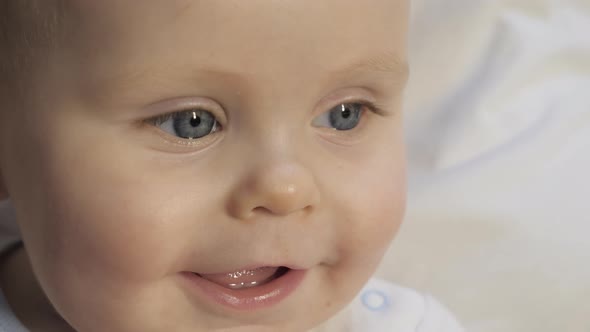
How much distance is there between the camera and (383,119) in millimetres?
916

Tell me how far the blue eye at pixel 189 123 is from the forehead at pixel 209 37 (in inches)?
2.1

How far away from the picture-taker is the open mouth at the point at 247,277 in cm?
82

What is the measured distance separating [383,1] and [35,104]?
0.35m

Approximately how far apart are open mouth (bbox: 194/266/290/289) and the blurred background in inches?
19.6

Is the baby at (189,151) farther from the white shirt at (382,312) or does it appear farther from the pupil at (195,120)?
the white shirt at (382,312)

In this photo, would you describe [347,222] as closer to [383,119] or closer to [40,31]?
[383,119]

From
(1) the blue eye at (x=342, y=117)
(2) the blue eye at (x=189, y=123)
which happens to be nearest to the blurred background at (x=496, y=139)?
(1) the blue eye at (x=342, y=117)

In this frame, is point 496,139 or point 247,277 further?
point 496,139

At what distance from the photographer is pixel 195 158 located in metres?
0.78

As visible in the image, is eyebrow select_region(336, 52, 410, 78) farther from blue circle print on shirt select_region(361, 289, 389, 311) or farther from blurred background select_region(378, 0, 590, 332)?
blurred background select_region(378, 0, 590, 332)

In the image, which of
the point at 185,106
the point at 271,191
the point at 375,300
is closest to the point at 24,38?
the point at 185,106

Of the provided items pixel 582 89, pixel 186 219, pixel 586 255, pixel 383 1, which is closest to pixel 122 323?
pixel 186 219

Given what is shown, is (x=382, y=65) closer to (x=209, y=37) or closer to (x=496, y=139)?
(x=209, y=37)

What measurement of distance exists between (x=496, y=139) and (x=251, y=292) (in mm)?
767
